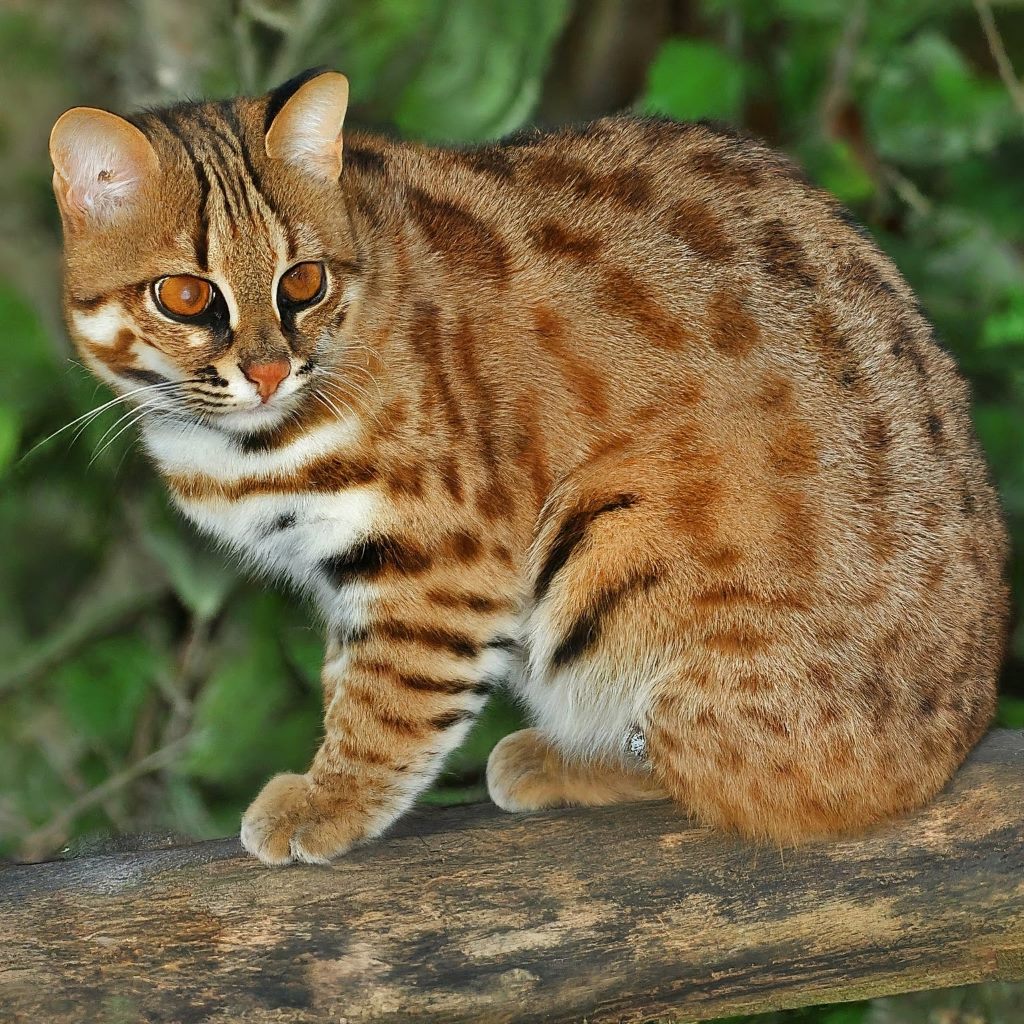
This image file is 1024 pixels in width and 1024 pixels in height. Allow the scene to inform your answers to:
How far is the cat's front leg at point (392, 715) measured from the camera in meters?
2.68

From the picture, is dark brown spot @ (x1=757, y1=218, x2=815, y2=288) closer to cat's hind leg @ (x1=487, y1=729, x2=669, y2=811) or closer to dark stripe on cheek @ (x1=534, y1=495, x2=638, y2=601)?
dark stripe on cheek @ (x1=534, y1=495, x2=638, y2=601)

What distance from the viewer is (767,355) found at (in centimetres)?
272

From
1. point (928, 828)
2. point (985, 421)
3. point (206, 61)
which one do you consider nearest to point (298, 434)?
point (928, 828)

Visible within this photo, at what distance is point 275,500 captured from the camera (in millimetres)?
2695

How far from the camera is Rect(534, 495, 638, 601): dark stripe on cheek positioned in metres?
2.65

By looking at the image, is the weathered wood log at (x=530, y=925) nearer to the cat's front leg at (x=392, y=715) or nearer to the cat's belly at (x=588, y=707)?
the cat's front leg at (x=392, y=715)

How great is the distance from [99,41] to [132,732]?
2.04 metres

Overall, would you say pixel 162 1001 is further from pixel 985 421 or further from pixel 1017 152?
pixel 1017 152

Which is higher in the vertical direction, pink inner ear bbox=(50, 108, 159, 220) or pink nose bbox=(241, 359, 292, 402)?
pink inner ear bbox=(50, 108, 159, 220)

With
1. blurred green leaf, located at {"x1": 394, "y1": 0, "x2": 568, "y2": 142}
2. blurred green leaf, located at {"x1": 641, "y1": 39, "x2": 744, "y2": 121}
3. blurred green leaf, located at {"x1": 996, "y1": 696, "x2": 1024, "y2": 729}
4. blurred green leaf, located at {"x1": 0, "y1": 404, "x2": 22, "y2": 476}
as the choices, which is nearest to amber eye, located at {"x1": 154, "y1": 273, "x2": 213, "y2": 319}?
blurred green leaf, located at {"x1": 0, "y1": 404, "x2": 22, "y2": 476}

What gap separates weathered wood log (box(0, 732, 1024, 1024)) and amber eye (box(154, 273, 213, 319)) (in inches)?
42.9

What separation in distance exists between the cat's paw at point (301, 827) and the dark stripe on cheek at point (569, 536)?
0.62 meters

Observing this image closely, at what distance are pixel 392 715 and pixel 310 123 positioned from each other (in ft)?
3.89

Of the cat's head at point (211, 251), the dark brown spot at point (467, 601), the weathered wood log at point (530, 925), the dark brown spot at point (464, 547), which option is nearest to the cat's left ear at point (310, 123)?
the cat's head at point (211, 251)
